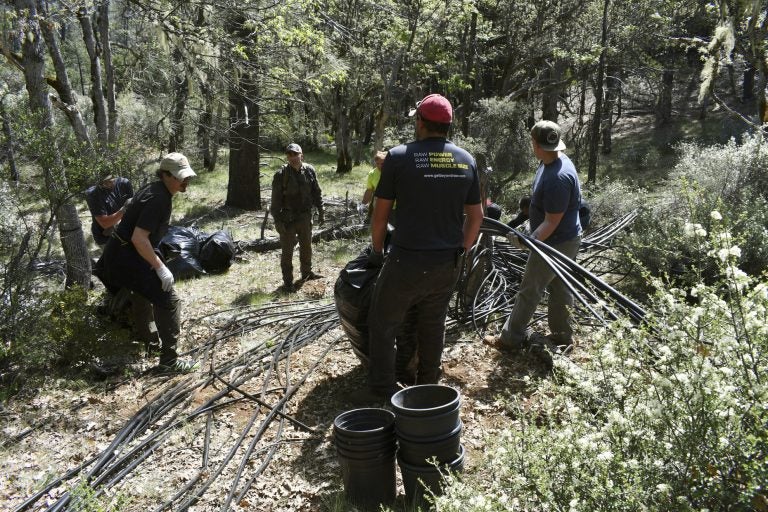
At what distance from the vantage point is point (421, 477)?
10.1ft

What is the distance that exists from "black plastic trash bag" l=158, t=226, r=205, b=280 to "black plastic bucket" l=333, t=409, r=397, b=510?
5.92 metres

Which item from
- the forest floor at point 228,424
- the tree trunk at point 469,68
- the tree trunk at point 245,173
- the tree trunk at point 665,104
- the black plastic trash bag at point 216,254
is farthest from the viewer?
the tree trunk at point 665,104

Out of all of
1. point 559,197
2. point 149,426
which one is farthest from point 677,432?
point 149,426

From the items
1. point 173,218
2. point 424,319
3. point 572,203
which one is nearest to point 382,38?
point 173,218

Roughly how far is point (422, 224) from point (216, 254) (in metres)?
6.18

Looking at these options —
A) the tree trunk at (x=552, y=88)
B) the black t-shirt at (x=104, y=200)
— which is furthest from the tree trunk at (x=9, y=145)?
the tree trunk at (x=552, y=88)

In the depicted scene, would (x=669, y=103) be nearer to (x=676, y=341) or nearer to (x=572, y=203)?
(x=572, y=203)

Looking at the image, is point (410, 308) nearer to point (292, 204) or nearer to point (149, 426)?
point (149, 426)

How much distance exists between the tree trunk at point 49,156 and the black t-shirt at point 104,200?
252 millimetres

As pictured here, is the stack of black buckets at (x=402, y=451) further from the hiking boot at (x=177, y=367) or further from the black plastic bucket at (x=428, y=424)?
the hiking boot at (x=177, y=367)

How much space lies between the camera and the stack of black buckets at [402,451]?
2998mm

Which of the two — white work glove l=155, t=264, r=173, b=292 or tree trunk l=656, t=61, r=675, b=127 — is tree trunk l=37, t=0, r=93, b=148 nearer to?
white work glove l=155, t=264, r=173, b=292

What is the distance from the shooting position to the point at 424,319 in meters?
3.88

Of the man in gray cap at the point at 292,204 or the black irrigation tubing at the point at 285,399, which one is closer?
the black irrigation tubing at the point at 285,399
